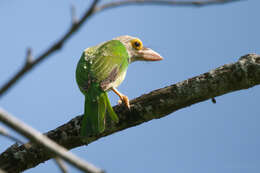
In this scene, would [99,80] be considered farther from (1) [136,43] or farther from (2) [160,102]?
(1) [136,43]

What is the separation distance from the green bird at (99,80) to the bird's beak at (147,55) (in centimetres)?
61

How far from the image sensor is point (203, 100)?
10.3ft

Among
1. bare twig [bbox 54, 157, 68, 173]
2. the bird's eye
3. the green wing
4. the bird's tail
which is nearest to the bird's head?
the bird's eye

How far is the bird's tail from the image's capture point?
331 centimetres

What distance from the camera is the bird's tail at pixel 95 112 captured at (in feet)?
10.8

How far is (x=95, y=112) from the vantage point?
11.2 ft

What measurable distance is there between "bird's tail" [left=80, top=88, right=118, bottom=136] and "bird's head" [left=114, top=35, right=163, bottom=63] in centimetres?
162

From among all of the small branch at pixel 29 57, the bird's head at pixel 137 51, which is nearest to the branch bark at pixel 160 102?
the bird's head at pixel 137 51

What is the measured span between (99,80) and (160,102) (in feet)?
2.40

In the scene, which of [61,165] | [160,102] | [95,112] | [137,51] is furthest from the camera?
[137,51]

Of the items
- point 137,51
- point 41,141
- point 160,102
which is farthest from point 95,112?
point 41,141

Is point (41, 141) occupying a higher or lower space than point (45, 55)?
lower

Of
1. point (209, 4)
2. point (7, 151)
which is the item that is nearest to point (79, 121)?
point (7, 151)

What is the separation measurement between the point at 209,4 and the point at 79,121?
93.0 inches
